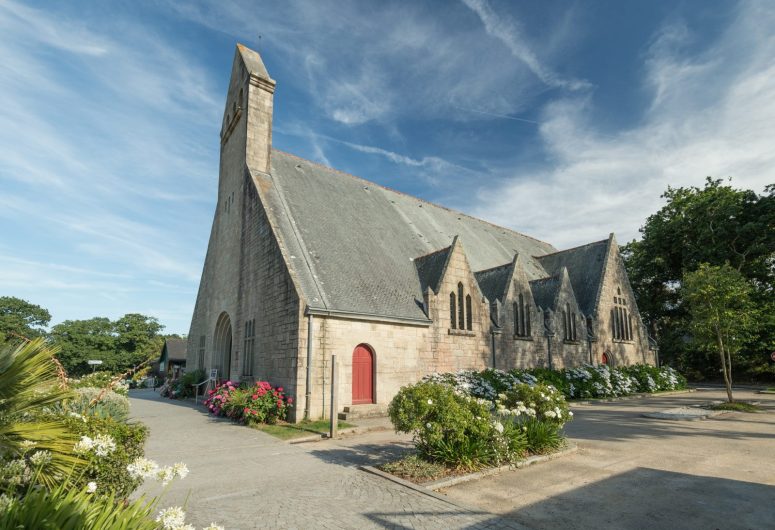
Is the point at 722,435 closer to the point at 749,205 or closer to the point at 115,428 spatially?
the point at 115,428

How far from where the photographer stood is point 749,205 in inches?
1330

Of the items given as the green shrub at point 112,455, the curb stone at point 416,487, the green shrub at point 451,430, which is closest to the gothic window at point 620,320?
the green shrub at point 451,430

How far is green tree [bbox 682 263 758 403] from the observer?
1909 cm

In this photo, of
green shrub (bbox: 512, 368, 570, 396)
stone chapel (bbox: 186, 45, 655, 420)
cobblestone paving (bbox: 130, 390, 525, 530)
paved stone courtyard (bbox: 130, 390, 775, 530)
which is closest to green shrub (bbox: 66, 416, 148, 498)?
cobblestone paving (bbox: 130, 390, 525, 530)

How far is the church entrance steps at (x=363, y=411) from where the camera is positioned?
51.2 ft

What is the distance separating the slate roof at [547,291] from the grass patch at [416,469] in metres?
18.6

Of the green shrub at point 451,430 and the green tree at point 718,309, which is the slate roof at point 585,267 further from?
the green shrub at point 451,430

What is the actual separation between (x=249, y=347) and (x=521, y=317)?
45.6ft

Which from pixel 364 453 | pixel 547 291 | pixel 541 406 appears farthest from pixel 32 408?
pixel 547 291

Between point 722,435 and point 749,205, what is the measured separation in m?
30.1

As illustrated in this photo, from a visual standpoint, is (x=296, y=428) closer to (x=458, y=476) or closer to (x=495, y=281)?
(x=458, y=476)

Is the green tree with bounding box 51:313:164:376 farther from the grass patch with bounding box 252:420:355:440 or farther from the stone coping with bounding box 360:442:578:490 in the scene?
the stone coping with bounding box 360:442:578:490

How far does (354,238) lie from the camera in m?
20.7

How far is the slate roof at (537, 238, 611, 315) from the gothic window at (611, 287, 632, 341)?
209 centimetres
